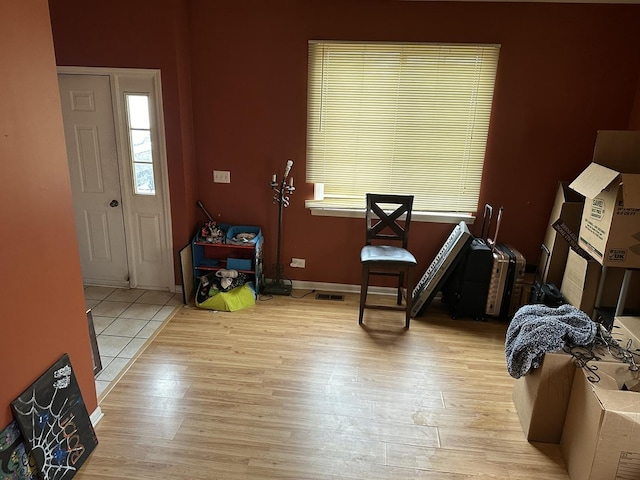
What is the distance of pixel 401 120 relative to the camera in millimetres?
3803

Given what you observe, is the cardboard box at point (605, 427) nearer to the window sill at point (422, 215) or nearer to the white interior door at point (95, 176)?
the window sill at point (422, 215)

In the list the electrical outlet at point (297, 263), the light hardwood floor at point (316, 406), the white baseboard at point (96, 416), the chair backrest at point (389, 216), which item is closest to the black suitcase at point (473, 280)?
the light hardwood floor at point (316, 406)

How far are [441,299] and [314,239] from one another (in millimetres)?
1306

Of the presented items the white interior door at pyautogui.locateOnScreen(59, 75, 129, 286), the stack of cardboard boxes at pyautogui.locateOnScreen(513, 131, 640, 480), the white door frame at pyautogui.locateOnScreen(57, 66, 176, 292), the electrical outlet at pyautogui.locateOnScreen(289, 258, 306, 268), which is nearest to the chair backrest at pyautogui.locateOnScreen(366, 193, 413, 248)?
the electrical outlet at pyautogui.locateOnScreen(289, 258, 306, 268)

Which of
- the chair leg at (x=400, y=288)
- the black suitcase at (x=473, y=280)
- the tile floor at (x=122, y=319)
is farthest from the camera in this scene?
the chair leg at (x=400, y=288)

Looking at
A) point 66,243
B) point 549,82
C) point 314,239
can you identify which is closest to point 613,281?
point 549,82

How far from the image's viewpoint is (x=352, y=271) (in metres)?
4.25

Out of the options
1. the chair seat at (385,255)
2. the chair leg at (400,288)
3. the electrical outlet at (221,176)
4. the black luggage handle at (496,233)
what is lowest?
the chair leg at (400,288)

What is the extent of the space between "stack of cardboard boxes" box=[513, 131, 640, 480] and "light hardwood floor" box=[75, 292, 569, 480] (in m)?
0.20

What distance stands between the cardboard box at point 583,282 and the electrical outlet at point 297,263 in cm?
226

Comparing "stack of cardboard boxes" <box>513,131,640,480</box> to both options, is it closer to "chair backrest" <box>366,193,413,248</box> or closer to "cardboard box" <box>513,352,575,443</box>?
"cardboard box" <box>513,352,575,443</box>

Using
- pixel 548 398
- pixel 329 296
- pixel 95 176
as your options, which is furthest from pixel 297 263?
pixel 548 398

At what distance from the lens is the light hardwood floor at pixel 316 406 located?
2221mm

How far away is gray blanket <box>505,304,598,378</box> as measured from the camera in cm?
229
